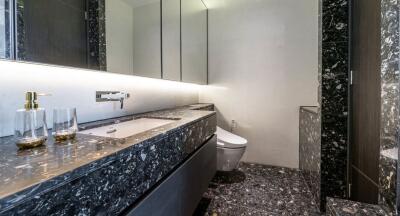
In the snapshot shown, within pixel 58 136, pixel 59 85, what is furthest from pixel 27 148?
pixel 59 85

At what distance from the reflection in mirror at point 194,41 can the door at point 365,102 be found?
1541 mm

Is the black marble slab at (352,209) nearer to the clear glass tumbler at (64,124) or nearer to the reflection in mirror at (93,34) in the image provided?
the clear glass tumbler at (64,124)

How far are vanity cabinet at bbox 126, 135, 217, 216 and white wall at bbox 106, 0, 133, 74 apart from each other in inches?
30.9

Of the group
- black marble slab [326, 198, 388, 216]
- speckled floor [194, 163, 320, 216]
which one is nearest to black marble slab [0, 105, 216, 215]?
black marble slab [326, 198, 388, 216]

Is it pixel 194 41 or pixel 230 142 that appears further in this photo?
pixel 194 41

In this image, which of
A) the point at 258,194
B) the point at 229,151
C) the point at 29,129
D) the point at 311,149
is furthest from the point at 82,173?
the point at 311,149

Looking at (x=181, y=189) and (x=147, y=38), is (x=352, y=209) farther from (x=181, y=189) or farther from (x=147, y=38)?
(x=147, y=38)

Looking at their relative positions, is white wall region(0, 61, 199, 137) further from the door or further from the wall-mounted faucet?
the door

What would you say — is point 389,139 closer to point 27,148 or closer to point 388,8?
point 388,8

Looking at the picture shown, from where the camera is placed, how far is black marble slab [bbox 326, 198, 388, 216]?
79 cm

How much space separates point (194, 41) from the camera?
2459 mm

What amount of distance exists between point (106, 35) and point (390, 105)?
1.51 metres

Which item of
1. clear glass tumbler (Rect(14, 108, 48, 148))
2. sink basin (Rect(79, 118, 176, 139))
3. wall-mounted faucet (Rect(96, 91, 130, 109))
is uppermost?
wall-mounted faucet (Rect(96, 91, 130, 109))

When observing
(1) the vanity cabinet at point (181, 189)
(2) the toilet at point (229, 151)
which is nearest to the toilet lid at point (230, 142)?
(2) the toilet at point (229, 151)
